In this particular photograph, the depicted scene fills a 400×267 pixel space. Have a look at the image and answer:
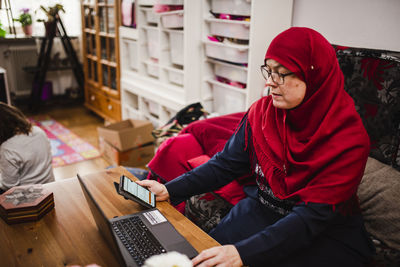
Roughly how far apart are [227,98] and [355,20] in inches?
39.7

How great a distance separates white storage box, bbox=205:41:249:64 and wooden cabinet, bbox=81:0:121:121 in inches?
57.7

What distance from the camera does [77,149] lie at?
3.52 meters

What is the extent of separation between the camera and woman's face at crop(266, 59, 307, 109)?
1.13m

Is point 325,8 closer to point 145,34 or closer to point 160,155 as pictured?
point 160,155

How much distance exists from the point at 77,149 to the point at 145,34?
4.30 feet

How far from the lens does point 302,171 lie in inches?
45.5

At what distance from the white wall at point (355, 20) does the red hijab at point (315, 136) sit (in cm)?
86

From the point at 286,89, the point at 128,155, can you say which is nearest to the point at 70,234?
the point at 286,89

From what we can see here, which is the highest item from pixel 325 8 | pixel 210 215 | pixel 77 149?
pixel 325 8

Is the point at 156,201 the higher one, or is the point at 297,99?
the point at 297,99

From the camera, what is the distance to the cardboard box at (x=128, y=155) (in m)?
2.98

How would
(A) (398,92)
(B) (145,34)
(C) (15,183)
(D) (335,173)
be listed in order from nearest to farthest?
(D) (335,173), (A) (398,92), (C) (15,183), (B) (145,34)

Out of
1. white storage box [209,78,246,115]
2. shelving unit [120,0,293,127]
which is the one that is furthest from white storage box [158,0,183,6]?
white storage box [209,78,246,115]

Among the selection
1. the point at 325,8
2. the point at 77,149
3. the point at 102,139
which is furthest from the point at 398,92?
the point at 77,149
